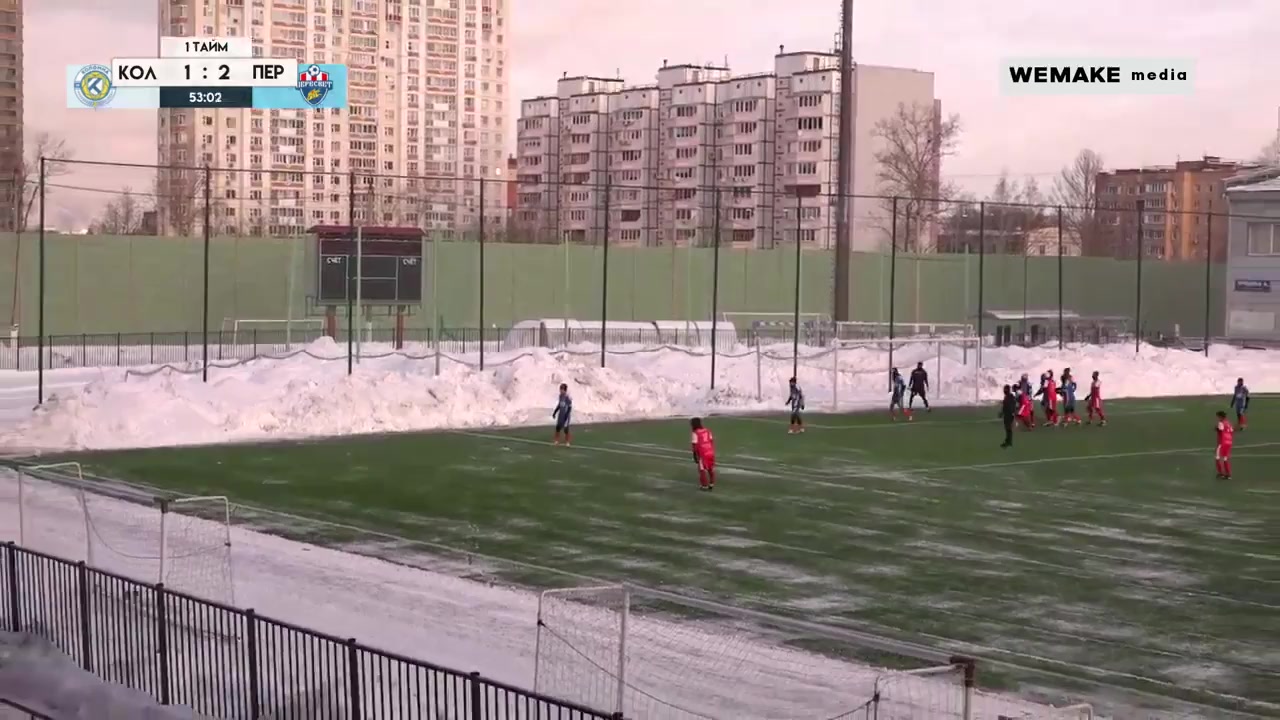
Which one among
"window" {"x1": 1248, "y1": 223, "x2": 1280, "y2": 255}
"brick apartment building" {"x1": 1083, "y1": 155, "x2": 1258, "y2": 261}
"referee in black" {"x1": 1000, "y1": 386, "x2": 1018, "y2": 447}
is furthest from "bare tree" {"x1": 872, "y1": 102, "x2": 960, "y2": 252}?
"referee in black" {"x1": 1000, "y1": 386, "x2": 1018, "y2": 447}

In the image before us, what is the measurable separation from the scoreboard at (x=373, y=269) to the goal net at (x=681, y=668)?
39.6 meters

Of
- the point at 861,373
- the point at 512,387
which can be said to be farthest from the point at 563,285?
the point at 512,387

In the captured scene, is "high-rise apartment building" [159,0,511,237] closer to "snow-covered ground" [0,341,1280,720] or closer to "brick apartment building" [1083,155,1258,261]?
"brick apartment building" [1083,155,1258,261]

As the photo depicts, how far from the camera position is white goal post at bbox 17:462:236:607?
19.4m

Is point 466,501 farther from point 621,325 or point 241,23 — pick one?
point 241,23

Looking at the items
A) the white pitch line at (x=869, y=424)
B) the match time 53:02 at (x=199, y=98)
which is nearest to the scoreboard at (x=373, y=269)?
the match time 53:02 at (x=199, y=98)

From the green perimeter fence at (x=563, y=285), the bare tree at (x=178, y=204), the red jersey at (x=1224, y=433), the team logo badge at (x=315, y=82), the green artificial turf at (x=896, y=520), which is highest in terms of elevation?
the team logo badge at (x=315, y=82)

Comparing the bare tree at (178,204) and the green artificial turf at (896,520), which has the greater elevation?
the bare tree at (178,204)

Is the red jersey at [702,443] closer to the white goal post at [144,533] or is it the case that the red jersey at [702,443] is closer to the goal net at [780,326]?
the white goal post at [144,533]

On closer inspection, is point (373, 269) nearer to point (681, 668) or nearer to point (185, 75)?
point (185, 75)

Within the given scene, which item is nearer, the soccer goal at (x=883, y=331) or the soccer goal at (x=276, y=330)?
the soccer goal at (x=883, y=331)

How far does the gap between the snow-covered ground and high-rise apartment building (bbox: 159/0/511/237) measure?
82482 millimetres

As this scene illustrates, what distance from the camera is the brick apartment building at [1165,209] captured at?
14238cm

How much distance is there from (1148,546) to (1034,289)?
60.6m
